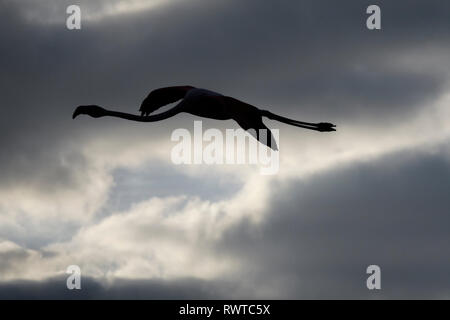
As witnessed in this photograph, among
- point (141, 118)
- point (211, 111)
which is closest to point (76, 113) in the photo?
point (141, 118)

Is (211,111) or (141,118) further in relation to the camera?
(211,111)

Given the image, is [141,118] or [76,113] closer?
[141,118]

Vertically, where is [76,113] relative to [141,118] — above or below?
above

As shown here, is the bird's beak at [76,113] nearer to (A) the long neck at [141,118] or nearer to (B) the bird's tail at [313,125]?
(A) the long neck at [141,118]

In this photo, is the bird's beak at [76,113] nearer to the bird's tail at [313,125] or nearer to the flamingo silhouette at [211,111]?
the flamingo silhouette at [211,111]

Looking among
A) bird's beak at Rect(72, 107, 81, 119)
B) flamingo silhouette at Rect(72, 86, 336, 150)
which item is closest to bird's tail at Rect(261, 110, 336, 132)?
flamingo silhouette at Rect(72, 86, 336, 150)

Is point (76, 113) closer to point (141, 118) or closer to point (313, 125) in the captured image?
point (141, 118)

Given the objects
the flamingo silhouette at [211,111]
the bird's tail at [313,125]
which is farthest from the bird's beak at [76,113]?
the bird's tail at [313,125]

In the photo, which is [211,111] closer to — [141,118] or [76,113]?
[141,118]

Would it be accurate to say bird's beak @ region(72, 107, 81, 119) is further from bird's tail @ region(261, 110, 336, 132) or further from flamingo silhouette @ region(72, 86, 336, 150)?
bird's tail @ region(261, 110, 336, 132)
